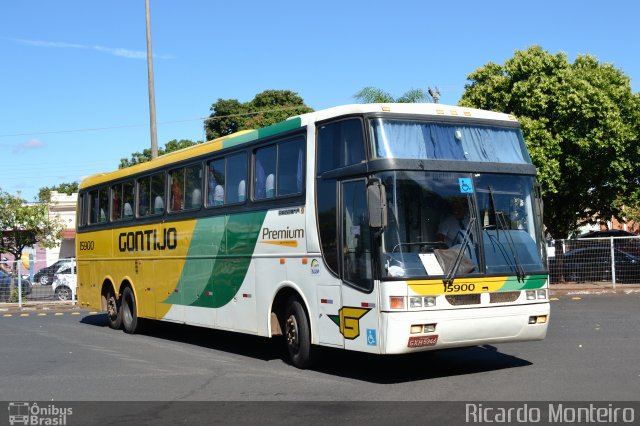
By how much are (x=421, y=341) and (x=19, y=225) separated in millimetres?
31480

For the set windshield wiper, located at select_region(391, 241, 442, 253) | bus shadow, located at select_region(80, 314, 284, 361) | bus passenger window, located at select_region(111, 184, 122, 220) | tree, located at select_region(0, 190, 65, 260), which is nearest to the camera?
windshield wiper, located at select_region(391, 241, 442, 253)

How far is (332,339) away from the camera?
10609 mm

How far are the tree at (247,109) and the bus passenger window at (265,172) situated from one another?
45127 mm

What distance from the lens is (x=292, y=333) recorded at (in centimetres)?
1159

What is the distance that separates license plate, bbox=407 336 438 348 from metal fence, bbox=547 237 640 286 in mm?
15686

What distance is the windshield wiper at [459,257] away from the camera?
9719 millimetres

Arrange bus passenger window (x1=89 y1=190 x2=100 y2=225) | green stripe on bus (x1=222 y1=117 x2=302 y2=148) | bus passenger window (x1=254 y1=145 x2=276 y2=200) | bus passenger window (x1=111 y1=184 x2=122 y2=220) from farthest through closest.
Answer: bus passenger window (x1=89 y1=190 x2=100 y2=225) < bus passenger window (x1=111 y1=184 x2=122 y2=220) < bus passenger window (x1=254 y1=145 x2=276 y2=200) < green stripe on bus (x1=222 y1=117 x2=302 y2=148)

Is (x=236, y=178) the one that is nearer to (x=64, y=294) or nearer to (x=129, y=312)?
(x=129, y=312)

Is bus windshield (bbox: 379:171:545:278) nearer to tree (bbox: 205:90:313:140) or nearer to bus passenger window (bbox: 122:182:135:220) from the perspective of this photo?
bus passenger window (bbox: 122:182:135:220)

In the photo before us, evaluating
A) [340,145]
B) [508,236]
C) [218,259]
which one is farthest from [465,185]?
[218,259]

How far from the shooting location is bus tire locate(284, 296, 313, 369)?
442 inches

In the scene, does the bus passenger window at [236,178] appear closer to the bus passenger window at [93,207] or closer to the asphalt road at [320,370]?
the asphalt road at [320,370]

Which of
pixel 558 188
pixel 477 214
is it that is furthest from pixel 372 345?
pixel 558 188

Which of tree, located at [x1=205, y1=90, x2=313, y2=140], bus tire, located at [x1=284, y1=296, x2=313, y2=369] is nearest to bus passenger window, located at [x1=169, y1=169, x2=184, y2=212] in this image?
bus tire, located at [x1=284, y1=296, x2=313, y2=369]
